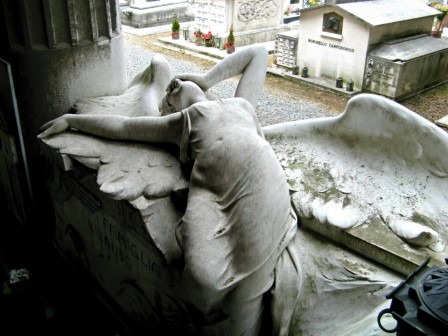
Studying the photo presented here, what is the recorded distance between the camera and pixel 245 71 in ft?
11.4

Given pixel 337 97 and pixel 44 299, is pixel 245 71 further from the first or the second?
pixel 337 97

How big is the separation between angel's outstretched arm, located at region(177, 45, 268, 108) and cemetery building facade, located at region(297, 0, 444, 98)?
19.2 ft

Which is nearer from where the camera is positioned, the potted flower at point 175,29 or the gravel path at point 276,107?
the gravel path at point 276,107

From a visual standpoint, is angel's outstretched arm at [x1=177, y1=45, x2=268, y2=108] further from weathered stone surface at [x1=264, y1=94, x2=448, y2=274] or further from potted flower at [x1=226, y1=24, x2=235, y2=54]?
potted flower at [x1=226, y1=24, x2=235, y2=54]

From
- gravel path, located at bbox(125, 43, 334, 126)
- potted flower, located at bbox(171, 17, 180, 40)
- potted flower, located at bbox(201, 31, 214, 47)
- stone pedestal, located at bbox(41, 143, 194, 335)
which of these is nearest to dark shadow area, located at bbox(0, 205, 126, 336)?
stone pedestal, located at bbox(41, 143, 194, 335)

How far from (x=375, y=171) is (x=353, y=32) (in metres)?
6.60

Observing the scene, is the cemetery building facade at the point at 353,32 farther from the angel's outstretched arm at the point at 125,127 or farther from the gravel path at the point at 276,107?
the angel's outstretched arm at the point at 125,127

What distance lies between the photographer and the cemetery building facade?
8.82 meters

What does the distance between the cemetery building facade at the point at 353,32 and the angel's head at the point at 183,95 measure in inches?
250

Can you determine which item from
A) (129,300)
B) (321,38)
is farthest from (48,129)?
(321,38)

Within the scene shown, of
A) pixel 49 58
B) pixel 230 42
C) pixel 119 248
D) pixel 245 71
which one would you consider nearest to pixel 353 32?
pixel 230 42

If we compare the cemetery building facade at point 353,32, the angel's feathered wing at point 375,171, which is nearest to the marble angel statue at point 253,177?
the angel's feathered wing at point 375,171

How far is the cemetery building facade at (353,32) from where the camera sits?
882 centimetres

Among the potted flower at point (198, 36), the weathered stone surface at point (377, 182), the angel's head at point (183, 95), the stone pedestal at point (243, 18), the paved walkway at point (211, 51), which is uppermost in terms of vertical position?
the angel's head at point (183, 95)
